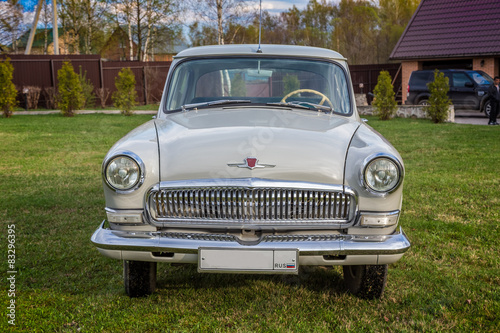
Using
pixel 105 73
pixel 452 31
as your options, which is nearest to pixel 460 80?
pixel 452 31

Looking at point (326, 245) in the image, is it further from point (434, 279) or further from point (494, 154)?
point (494, 154)

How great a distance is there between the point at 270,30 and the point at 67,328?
53.5 m

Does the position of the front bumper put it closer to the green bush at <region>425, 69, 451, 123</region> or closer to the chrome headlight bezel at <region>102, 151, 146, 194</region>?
the chrome headlight bezel at <region>102, 151, 146, 194</region>

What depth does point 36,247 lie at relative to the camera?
15.4 ft

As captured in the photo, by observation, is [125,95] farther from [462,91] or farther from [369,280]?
[369,280]

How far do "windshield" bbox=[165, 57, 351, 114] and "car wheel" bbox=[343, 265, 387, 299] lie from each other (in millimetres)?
1523

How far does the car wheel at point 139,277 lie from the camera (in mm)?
3450

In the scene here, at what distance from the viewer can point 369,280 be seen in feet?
11.4

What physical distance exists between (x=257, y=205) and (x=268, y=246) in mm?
251

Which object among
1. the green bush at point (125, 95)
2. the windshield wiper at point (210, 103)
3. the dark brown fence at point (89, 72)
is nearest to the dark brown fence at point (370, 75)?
the dark brown fence at point (89, 72)

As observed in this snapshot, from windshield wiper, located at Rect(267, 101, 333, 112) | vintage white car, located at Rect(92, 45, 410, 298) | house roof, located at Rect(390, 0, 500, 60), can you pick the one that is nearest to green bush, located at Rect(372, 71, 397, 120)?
house roof, located at Rect(390, 0, 500, 60)

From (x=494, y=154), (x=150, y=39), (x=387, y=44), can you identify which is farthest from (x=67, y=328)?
(x=387, y=44)

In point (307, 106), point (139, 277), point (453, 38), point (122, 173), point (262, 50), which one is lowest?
point (139, 277)

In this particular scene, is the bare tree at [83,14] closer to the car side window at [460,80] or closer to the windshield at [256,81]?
the car side window at [460,80]
